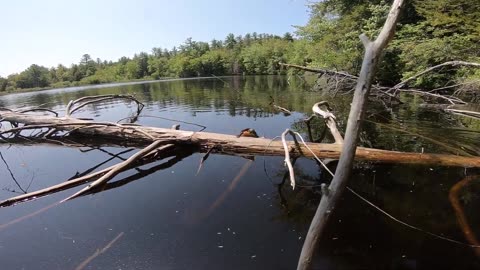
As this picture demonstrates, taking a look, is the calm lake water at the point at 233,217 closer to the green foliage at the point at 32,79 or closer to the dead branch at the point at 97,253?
the dead branch at the point at 97,253

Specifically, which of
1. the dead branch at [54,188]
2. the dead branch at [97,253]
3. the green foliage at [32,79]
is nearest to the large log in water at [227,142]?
the dead branch at [54,188]

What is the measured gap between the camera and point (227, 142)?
8.27m

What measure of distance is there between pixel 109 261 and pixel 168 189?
253cm

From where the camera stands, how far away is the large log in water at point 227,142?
6.63 metres

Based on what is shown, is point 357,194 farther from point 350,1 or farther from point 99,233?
point 350,1

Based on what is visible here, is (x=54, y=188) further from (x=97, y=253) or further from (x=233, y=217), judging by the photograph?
(x=233, y=217)

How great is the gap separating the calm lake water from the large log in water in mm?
304

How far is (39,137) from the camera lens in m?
12.4

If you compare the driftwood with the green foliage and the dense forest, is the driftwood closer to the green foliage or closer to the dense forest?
the dense forest

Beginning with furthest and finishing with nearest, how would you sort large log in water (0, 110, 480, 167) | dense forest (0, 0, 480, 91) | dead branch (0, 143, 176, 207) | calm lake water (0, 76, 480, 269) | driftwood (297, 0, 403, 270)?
dense forest (0, 0, 480, 91) < large log in water (0, 110, 480, 167) < dead branch (0, 143, 176, 207) < calm lake water (0, 76, 480, 269) < driftwood (297, 0, 403, 270)

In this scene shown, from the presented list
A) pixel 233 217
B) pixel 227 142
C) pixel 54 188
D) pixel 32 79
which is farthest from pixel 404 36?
pixel 32 79

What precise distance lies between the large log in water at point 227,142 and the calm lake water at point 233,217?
30cm

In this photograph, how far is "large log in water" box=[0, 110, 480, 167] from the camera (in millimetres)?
6632

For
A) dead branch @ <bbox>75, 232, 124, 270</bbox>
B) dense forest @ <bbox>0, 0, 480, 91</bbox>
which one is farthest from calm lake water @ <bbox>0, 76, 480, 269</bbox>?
dense forest @ <bbox>0, 0, 480, 91</bbox>
